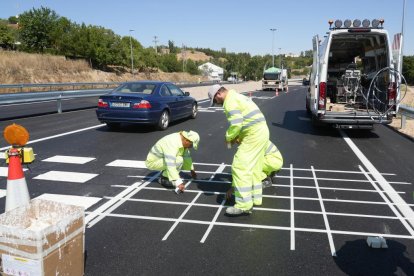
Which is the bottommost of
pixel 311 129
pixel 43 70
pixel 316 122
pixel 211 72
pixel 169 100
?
pixel 311 129

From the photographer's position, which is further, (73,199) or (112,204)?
(73,199)

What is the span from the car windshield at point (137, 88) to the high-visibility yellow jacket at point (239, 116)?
708cm

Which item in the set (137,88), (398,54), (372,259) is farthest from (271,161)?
(137,88)

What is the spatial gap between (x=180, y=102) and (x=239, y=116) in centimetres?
863

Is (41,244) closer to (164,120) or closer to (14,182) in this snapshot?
(14,182)

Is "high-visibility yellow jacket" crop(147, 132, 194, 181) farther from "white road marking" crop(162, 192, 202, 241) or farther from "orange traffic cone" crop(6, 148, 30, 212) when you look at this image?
"orange traffic cone" crop(6, 148, 30, 212)

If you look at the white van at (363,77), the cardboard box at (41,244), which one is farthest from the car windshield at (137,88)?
the cardboard box at (41,244)

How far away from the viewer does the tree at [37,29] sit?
2324 inches

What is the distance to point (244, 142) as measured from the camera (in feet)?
16.8

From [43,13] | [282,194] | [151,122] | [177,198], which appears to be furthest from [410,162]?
[43,13]

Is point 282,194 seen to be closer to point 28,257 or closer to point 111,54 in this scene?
point 28,257

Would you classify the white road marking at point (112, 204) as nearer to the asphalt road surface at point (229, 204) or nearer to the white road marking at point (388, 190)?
the asphalt road surface at point (229, 204)

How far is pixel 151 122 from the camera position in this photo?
11.4m

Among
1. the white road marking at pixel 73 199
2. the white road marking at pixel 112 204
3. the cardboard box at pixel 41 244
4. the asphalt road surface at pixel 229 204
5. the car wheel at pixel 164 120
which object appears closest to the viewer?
the cardboard box at pixel 41 244
